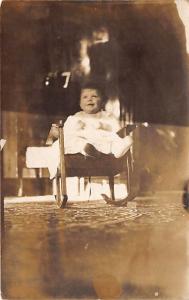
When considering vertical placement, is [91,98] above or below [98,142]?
above

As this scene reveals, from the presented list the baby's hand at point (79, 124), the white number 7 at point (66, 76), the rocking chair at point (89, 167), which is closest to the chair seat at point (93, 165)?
the rocking chair at point (89, 167)

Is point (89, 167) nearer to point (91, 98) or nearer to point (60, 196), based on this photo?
point (60, 196)

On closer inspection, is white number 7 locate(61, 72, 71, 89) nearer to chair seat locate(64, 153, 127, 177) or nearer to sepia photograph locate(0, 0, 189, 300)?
sepia photograph locate(0, 0, 189, 300)

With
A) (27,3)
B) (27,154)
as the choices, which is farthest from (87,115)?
(27,3)

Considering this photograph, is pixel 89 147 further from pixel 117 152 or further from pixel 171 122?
pixel 171 122

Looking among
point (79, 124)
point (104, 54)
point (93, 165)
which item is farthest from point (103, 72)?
point (93, 165)

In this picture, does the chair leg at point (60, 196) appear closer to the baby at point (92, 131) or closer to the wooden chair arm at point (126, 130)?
the baby at point (92, 131)

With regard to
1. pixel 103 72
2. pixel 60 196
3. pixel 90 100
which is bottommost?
pixel 60 196

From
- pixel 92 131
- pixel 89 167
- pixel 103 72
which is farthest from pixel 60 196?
pixel 103 72

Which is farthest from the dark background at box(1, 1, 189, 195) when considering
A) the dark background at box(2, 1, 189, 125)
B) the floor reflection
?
the floor reflection
